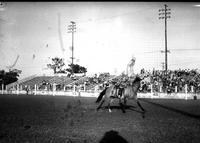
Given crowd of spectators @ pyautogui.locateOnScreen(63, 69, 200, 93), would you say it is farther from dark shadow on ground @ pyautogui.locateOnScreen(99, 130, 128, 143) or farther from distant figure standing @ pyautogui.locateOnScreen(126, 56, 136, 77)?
dark shadow on ground @ pyautogui.locateOnScreen(99, 130, 128, 143)

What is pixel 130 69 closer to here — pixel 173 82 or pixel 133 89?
pixel 173 82

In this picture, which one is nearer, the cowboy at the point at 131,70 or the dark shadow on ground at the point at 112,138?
the dark shadow on ground at the point at 112,138

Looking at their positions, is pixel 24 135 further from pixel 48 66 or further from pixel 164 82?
pixel 48 66

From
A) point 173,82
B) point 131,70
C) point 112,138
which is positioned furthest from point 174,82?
point 112,138

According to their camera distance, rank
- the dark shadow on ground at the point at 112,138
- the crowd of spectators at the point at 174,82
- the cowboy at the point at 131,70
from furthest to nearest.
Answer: the cowboy at the point at 131,70 < the crowd of spectators at the point at 174,82 < the dark shadow on ground at the point at 112,138

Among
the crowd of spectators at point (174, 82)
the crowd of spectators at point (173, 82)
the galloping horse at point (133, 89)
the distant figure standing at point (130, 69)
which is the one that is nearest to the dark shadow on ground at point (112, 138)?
the galloping horse at point (133, 89)

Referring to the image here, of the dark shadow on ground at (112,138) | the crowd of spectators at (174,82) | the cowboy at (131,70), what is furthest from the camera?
the cowboy at (131,70)

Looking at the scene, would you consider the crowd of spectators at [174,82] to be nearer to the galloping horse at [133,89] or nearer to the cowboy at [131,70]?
the cowboy at [131,70]

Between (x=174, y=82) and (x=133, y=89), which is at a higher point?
(x=174, y=82)

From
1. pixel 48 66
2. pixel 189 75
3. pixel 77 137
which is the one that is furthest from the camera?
pixel 48 66

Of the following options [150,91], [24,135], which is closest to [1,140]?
[24,135]

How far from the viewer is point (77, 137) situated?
860 centimetres

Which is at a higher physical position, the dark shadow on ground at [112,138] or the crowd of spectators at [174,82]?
the crowd of spectators at [174,82]

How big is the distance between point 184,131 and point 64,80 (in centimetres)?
5324
